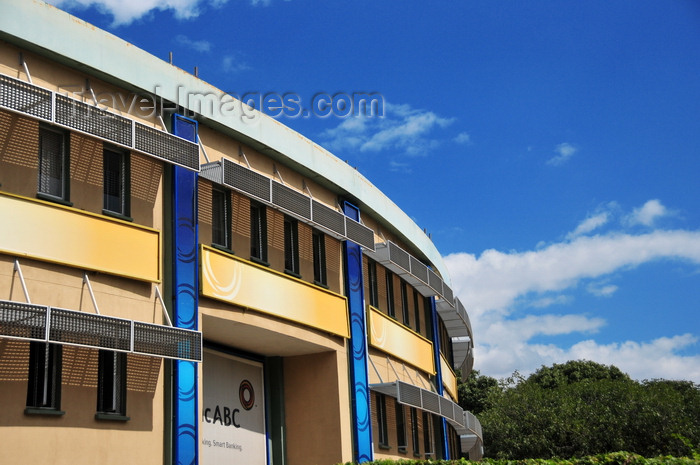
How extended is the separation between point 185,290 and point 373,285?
27.1 ft

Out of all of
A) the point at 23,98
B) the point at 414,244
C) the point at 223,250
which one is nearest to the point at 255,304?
the point at 223,250

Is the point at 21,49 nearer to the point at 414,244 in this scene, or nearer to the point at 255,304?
the point at 255,304

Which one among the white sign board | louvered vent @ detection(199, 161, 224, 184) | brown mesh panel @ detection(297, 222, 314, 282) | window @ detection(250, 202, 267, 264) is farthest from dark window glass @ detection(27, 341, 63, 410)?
brown mesh panel @ detection(297, 222, 314, 282)

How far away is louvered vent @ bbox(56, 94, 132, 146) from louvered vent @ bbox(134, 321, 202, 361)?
292 centimetres

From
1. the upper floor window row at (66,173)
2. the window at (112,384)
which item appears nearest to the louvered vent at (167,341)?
the window at (112,384)

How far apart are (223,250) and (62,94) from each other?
4499mm

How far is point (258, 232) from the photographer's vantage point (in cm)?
1780

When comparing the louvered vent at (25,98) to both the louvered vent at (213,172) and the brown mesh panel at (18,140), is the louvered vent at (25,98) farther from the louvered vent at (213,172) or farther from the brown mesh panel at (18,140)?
the louvered vent at (213,172)

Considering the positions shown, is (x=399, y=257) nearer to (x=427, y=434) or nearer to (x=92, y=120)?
(x=427, y=434)

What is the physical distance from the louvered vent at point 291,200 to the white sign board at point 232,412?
10.7 ft

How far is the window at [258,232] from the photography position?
693 inches

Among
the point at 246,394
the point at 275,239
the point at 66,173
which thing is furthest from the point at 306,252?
the point at 66,173

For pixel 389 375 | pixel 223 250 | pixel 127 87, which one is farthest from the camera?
pixel 389 375

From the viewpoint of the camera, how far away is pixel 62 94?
43.4 ft
